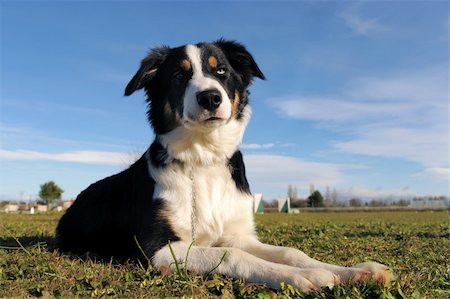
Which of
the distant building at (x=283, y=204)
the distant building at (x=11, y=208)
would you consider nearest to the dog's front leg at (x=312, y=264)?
the distant building at (x=11, y=208)

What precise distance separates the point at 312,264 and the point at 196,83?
2321mm

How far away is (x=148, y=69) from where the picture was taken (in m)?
5.34

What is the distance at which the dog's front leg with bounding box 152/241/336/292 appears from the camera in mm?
3256

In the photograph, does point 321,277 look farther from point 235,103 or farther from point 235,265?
point 235,103

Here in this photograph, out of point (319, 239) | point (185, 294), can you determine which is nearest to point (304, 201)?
point (319, 239)

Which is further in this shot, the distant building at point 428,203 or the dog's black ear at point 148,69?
the distant building at point 428,203

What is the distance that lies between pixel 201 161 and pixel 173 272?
5.12ft

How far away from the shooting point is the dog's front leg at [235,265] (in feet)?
10.7

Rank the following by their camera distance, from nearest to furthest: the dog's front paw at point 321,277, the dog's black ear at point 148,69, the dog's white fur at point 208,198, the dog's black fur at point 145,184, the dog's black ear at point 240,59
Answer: the dog's front paw at point 321,277, the dog's white fur at point 208,198, the dog's black fur at point 145,184, the dog's black ear at point 148,69, the dog's black ear at point 240,59

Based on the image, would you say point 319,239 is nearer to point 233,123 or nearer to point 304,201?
point 233,123

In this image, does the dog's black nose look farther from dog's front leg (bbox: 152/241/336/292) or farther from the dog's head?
dog's front leg (bbox: 152/241/336/292)

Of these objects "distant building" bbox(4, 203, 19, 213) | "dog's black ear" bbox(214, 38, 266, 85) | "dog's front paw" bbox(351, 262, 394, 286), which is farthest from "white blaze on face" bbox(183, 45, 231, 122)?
"distant building" bbox(4, 203, 19, 213)

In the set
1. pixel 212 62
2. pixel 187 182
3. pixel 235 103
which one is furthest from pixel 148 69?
pixel 187 182

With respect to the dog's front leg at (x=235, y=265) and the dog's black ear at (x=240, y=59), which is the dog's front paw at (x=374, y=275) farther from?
the dog's black ear at (x=240, y=59)
